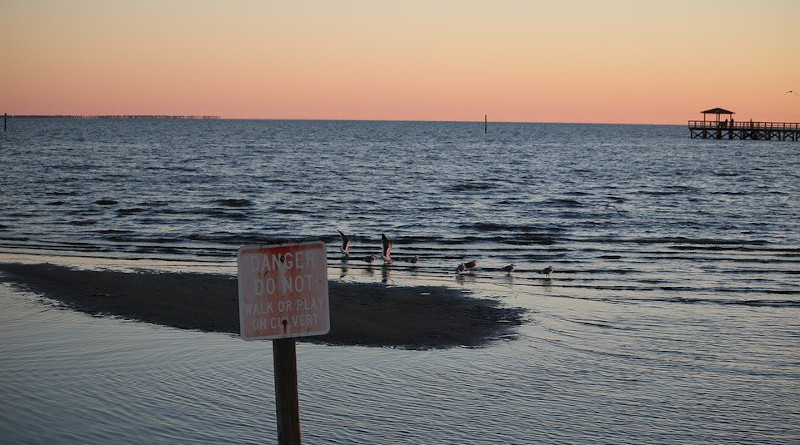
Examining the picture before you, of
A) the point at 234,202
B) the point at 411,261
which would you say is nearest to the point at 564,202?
the point at 234,202

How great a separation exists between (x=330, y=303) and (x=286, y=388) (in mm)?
10169

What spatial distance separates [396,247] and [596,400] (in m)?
14.9

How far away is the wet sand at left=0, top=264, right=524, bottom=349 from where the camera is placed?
12.3m

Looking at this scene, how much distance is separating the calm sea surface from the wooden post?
3183 millimetres

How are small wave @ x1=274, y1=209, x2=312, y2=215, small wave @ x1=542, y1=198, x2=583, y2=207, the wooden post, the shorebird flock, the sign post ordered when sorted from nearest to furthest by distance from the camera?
the sign post → the wooden post → the shorebird flock → small wave @ x1=274, y1=209, x2=312, y2=215 → small wave @ x1=542, y1=198, x2=583, y2=207

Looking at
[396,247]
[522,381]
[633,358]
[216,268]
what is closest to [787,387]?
[633,358]

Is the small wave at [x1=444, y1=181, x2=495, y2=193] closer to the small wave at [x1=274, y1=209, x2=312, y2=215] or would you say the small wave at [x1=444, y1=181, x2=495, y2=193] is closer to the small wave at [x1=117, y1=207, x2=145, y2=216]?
the small wave at [x1=274, y1=209, x2=312, y2=215]

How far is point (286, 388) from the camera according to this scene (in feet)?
15.4

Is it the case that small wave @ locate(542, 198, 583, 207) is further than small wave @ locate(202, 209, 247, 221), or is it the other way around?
small wave @ locate(542, 198, 583, 207)

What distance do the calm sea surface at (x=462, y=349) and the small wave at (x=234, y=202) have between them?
19 centimetres

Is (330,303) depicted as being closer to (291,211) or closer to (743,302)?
(743,302)

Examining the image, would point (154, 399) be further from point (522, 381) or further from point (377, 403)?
point (522, 381)

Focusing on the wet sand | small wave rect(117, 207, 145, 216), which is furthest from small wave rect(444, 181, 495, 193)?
the wet sand

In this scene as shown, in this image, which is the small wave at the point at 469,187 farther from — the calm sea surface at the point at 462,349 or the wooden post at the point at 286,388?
the wooden post at the point at 286,388
